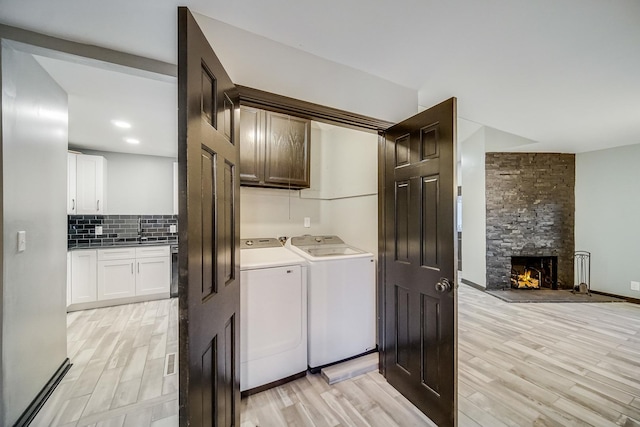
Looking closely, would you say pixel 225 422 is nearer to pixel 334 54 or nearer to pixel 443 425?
pixel 443 425

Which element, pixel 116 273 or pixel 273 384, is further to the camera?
pixel 116 273

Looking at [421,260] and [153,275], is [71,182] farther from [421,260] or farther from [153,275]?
[421,260]

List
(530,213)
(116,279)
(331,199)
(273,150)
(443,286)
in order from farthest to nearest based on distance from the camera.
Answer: (530,213), (116,279), (331,199), (273,150), (443,286)

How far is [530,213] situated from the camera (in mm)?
4352

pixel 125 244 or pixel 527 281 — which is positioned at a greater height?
pixel 125 244

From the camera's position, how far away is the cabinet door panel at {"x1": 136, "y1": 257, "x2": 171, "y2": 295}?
3.70m

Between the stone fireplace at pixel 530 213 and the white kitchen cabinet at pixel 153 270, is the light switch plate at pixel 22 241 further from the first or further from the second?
the stone fireplace at pixel 530 213

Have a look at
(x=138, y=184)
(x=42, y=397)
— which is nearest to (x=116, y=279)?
(x=138, y=184)

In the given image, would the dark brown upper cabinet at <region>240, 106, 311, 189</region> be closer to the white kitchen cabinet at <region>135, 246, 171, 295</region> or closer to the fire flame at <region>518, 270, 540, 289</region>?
the white kitchen cabinet at <region>135, 246, 171, 295</region>

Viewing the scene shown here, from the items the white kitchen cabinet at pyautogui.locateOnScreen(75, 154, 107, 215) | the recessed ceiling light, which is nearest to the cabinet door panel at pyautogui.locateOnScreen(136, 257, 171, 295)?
the white kitchen cabinet at pyautogui.locateOnScreen(75, 154, 107, 215)

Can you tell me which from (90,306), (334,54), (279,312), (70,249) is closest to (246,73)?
(334,54)

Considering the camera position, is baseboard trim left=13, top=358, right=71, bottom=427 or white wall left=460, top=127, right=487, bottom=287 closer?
Result: baseboard trim left=13, top=358, right=71, bottom=427

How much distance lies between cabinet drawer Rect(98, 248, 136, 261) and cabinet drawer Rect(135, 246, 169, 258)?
7cm

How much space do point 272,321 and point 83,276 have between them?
10.7 ft
